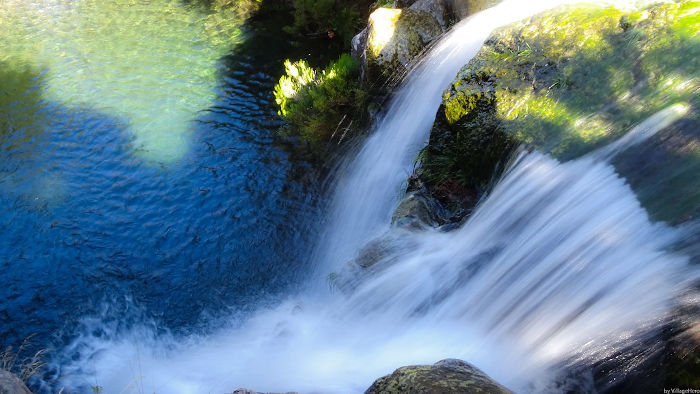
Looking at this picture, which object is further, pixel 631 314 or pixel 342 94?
pixel 342 94

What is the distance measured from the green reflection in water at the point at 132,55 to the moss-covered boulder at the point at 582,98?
550 cm

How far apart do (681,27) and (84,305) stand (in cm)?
787

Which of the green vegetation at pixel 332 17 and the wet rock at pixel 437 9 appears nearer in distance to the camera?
the wet rock at pixel 437 9

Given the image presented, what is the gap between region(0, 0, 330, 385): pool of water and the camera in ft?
23.6

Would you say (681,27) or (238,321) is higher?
(238,321)

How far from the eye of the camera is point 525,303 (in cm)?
516

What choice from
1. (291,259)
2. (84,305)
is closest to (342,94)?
(291,259)

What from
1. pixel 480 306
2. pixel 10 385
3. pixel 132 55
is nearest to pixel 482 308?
pixel 480 306

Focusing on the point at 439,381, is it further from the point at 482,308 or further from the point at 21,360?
the point at 21,360

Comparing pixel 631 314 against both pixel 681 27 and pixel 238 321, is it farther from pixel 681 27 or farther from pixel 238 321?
pixel 238 321

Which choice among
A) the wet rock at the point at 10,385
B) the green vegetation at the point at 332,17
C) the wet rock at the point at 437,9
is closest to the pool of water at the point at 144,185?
the green vegetation at the point at 332,17

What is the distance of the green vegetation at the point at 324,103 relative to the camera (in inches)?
391

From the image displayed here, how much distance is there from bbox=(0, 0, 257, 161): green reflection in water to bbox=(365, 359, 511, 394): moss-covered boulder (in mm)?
7002

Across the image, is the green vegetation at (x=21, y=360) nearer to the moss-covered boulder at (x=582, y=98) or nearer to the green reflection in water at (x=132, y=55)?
the green reflection in water at (x=132, y=55)
